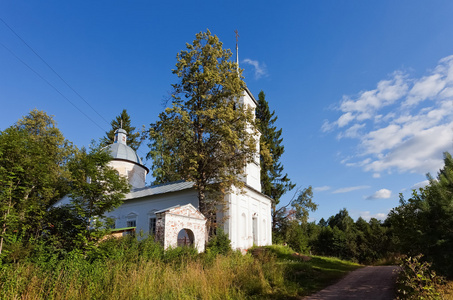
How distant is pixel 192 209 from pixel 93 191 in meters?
6.74

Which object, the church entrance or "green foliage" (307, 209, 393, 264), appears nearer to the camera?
the church entrance

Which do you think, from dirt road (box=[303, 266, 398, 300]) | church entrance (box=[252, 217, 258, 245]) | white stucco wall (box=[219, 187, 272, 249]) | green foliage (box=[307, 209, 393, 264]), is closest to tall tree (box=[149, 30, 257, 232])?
white stucco wall (box=[219, 187, 272, 249])

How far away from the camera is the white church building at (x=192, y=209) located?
16719mm

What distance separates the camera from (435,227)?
8570mm

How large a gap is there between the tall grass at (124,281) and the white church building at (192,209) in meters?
5.53

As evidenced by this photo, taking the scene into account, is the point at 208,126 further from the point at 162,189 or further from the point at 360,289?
the point at 360,289

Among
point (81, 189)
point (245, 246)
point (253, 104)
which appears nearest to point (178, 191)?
point (245, 246)

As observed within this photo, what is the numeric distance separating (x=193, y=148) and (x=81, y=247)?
32.2 ft

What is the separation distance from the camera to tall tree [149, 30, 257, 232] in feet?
59.8

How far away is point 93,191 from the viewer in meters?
10.7

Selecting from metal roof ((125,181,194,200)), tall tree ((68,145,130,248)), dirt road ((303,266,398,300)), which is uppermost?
metal roof ((125,181,194,200))

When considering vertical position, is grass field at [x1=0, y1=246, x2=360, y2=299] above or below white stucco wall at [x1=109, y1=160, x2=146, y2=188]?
below

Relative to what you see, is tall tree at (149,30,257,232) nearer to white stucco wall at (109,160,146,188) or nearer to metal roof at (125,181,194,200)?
metal roof at (125,181,194,200)

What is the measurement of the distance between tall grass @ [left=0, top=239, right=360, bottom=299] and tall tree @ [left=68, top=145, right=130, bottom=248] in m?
0.77
